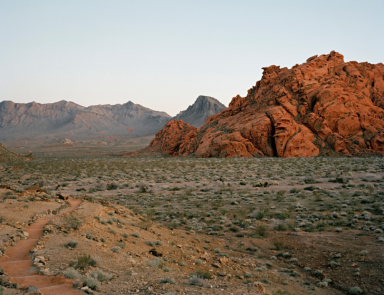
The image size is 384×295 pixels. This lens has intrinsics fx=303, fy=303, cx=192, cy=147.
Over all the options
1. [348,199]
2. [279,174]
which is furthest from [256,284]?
[279,174]

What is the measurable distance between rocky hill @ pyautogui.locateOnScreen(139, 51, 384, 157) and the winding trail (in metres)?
35.2

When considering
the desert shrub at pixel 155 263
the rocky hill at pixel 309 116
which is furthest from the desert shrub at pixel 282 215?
the rocky hill at pixel 309 116

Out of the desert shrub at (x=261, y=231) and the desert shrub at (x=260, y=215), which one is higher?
the desert shrub at (x=260, y=215)

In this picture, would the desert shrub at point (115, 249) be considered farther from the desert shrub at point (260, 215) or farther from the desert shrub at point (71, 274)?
the desert shrub at point (260, 215)

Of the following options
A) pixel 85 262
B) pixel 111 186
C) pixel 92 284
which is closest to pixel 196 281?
pixel 92 284

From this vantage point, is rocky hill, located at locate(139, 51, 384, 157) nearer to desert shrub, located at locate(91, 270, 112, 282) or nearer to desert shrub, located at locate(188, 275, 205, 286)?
desert shrub, located at locate(188, 275, 205, 286)

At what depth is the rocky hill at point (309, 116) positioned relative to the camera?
39906 mm

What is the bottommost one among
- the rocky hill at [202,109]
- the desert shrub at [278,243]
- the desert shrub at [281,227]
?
the desert shrub at [278,243]

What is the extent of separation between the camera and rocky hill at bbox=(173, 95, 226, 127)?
15720cm

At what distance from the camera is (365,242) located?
33.0 ft

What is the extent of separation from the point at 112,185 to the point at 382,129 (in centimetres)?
3588

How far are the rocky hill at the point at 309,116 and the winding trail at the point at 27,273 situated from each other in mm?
35183

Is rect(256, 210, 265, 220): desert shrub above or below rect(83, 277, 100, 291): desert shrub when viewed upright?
below

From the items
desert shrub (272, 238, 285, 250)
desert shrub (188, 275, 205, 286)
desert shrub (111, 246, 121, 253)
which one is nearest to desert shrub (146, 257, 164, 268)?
desert shrub (111, 246, 121, 253)
